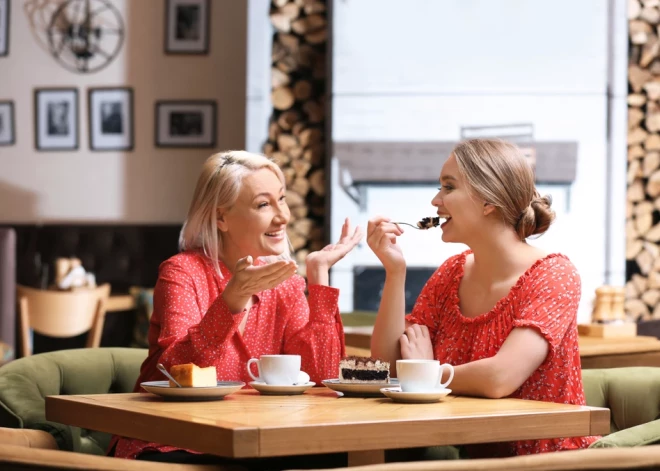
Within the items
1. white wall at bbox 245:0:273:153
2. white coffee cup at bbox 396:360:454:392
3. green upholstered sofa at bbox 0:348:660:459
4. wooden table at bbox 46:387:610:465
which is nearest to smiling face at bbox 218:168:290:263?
green upholstered sofa at bbox 0:348:660:459

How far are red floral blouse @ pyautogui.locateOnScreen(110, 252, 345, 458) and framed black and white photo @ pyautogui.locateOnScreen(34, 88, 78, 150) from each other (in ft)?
15.6

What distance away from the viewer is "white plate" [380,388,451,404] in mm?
1915

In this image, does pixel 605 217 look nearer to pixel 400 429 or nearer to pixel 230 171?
pixel 230 171

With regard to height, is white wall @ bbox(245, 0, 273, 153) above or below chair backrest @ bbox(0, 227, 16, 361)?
above

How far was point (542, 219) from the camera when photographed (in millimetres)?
2373

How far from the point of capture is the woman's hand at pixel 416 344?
2396 millimetres

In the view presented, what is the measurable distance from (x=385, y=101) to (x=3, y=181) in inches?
122

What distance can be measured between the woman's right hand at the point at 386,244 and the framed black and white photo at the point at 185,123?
14.8 feet

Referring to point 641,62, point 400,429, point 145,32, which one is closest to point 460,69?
point 641,62

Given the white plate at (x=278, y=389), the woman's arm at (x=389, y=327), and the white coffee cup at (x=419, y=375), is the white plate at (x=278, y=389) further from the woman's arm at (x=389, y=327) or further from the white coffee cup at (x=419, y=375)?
the woman's arm at (x=389, y=327)

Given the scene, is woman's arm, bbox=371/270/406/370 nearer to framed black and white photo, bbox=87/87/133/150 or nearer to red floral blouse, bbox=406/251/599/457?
red floral blouse, bbox=406/251/599/457

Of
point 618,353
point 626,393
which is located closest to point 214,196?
point 626,393

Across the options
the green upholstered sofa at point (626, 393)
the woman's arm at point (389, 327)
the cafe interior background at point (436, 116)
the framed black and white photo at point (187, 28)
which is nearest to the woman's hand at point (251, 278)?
the woman's arm at point (389, 327)

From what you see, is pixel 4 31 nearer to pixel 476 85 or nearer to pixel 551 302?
pixel 476 85
